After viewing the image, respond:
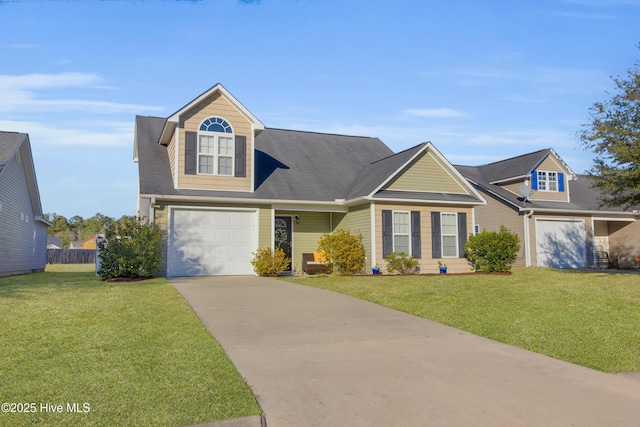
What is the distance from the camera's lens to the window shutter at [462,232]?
18953 mm

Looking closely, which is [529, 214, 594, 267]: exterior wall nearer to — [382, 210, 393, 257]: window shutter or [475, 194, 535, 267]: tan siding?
[475, 194, 535, 267]: tan siding

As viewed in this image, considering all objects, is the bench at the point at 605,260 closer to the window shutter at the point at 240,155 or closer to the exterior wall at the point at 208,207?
the exterior wall at the point at 208,207

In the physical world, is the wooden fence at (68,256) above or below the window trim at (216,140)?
below

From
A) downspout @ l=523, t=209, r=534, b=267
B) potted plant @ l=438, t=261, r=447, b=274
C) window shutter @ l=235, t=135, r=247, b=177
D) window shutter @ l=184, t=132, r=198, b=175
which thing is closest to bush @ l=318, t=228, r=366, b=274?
potted plant @ l=438, t=261, r=447, b=274

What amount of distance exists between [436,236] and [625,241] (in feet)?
47.0

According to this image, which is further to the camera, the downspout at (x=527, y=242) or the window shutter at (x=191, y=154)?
the downspout at (x=527, y=242)

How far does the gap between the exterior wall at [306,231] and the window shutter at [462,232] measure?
526 centimetres

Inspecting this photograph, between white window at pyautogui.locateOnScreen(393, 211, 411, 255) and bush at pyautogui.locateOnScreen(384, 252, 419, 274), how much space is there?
0.45m

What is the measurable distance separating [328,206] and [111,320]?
38.9 ft

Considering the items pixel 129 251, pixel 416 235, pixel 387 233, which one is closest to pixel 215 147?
pixel 129 251

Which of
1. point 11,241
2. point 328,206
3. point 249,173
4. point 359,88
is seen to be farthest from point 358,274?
point 11,241

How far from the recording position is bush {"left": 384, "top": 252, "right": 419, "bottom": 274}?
57.0 ft

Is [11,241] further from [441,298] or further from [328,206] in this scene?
[441,298]

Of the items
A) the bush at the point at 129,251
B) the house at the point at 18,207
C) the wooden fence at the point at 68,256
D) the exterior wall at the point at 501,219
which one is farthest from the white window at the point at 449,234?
the wooden fence at the point at 68,256
